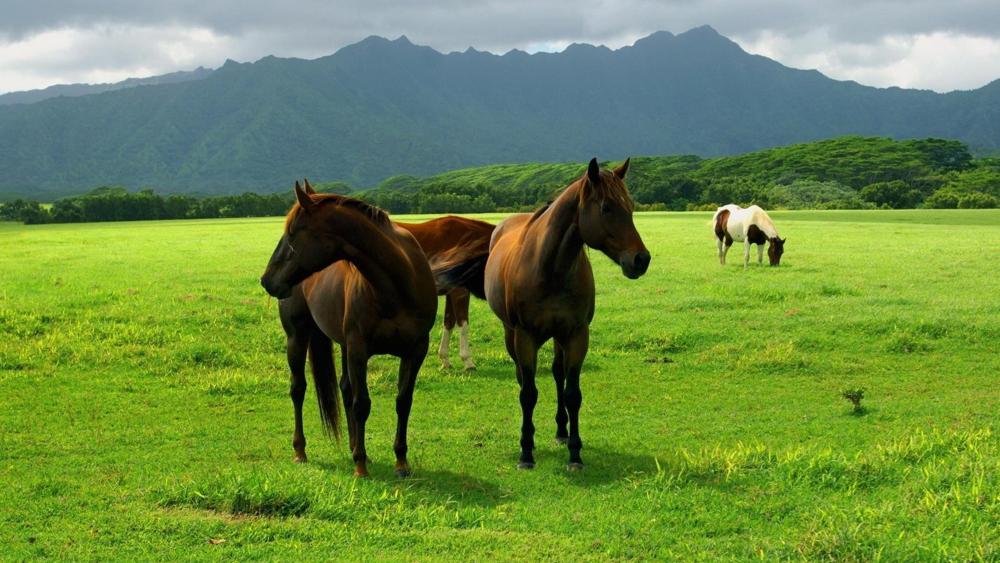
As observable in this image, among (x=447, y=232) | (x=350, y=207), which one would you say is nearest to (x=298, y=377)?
→ (x=350, y=207)

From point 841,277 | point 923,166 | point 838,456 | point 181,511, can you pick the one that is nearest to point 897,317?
point 841,277

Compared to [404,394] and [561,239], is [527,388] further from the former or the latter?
[561,239]

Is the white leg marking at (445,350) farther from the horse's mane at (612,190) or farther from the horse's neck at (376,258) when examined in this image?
the horse's mane at (612,190)

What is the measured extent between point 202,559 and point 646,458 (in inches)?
167

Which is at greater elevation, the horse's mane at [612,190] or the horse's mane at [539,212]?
the horse's mane at [612,190]

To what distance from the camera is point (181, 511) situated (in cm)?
635

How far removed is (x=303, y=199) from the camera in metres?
6.71

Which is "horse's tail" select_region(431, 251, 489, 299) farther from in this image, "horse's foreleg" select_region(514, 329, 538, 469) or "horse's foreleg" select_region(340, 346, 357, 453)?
"horse's foreleg" select_region(340, 346, 357, 453)

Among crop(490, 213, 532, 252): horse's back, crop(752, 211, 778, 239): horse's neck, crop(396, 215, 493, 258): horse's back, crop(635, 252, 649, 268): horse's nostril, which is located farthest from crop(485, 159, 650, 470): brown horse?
crop(752, 211, 778, 239): horse's neck

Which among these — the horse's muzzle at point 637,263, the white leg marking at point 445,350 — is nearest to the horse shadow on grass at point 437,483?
the horse's muzzle at point 637,263

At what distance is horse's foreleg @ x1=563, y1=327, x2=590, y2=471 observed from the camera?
7.58 m

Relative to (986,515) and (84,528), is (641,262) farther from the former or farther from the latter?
(84,528)

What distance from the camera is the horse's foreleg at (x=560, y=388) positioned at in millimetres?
8117

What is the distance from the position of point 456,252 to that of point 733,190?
89.2 meters
